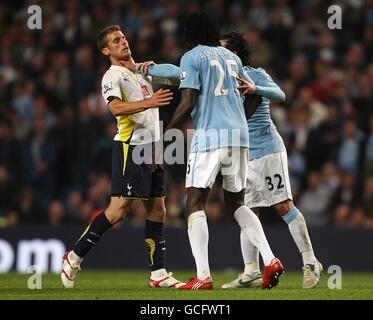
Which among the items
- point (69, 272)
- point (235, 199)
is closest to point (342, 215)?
point (235, 199)

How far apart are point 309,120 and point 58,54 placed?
4.53 m

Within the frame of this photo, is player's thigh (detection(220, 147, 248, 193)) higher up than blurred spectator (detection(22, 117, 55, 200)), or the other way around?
player's thigh (detection(220, 147, 248, 193))

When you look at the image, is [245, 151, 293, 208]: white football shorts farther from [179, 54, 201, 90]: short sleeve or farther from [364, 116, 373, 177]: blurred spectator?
[364, 116, 373, 177]: blurred spectator

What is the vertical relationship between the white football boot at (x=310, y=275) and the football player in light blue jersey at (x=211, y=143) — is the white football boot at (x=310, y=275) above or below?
below

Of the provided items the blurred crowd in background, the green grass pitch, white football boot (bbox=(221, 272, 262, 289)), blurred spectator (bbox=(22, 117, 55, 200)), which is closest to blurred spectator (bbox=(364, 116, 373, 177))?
the blurred crowd in background

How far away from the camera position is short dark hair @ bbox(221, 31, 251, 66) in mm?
10203

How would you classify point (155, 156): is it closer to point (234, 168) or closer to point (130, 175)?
point (130, 175)

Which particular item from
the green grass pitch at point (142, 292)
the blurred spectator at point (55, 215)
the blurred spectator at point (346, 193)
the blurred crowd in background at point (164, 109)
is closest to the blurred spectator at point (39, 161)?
the blurred crowd in background at point (164, 109)

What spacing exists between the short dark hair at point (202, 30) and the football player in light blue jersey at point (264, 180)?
68 cm

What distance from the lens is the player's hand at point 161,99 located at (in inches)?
370

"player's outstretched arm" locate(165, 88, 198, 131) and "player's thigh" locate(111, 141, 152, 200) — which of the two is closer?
"player's outstretched arm" locate(165, 88, 198, 131)

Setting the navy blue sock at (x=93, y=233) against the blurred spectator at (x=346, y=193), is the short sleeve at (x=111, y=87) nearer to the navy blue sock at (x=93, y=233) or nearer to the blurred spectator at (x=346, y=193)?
the navy blue sock at (x=93, y=233)

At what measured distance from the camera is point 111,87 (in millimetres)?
9883
